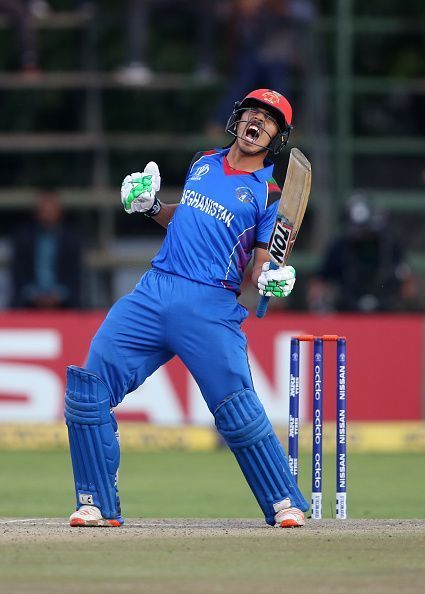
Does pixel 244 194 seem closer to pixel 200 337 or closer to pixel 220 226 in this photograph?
pixel 220 226

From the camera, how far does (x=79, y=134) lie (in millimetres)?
14297

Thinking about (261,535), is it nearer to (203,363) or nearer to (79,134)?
(203,363)

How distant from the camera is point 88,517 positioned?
589 cm

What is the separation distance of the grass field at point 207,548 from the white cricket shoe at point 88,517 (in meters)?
0.09

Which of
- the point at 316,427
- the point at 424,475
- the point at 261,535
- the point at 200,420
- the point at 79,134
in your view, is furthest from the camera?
the point at 79,134

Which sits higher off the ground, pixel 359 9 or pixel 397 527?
pixel 359 9

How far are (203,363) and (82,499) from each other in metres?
0.75

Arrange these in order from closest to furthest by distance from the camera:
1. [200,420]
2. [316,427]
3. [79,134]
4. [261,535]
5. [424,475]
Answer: [261,535] < [316,427] < [424,475] < [200,420] < [79,134]

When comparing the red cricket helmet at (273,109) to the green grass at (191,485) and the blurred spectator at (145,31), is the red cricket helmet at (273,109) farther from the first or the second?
the blurred spectator at (145,31)

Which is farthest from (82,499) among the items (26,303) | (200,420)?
(26,303)

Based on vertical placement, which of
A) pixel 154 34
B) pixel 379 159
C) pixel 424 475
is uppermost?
pixel 154 34

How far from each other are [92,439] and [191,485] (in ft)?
10.1

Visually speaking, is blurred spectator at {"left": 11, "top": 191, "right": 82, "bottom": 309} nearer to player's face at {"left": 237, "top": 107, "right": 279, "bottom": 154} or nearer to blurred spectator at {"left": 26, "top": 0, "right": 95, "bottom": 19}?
blurred spectator at {"left": 26, "top": 0, "right": 95, "bottom": 19}

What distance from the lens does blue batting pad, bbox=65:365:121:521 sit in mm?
5828
